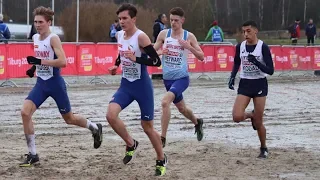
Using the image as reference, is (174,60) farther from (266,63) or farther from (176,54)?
(266,63)

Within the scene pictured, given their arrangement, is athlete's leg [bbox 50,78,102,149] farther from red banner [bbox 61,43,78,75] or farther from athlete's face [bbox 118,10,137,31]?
red banner [bbox 61,43,78,75]

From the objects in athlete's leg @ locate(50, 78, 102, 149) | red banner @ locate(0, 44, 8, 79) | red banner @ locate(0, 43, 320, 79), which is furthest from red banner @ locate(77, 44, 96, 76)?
athlete's leg @ locate(50, 78, 102, 149)

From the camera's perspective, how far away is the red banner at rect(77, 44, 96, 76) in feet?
69.1

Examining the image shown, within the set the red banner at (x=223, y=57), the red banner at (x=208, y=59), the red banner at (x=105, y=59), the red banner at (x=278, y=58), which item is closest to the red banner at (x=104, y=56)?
the red banner at (x=105, y=59)

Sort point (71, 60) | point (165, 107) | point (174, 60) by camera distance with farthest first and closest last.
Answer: point (71, 60) → point (174, 60) → point (165, 107)

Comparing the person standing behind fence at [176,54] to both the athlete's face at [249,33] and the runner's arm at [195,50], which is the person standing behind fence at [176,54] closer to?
the runner's arm at [195,50]

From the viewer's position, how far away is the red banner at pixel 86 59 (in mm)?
21047

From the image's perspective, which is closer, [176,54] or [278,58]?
[176,54]

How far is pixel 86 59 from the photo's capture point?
21266 mm

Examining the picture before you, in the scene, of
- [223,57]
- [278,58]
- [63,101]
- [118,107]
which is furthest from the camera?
[278,58]

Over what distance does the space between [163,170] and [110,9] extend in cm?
3709

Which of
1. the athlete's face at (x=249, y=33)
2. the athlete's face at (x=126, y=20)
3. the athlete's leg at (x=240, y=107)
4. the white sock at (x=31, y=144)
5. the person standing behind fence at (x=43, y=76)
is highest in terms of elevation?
the athlete's face at (x=126, y=20)

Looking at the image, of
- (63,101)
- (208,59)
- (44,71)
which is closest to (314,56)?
(208,59)

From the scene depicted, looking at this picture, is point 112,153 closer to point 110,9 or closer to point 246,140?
point 246,140
